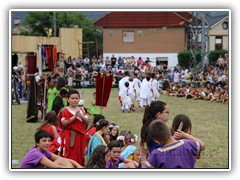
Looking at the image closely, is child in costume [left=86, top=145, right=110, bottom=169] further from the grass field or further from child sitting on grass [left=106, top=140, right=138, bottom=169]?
the grass field

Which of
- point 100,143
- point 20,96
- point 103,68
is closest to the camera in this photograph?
point 100,143

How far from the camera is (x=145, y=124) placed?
603 centimetres

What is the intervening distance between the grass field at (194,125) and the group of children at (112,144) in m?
1.11

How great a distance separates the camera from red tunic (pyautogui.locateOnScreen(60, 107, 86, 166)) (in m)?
7.89

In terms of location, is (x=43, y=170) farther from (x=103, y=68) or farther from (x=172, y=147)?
(x=103, y=68)

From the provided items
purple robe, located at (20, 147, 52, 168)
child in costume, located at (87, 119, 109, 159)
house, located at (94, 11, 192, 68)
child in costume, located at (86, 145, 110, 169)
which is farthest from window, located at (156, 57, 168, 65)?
purple robe, located at (20, 147, 52, 168)

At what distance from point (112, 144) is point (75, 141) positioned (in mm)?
1214

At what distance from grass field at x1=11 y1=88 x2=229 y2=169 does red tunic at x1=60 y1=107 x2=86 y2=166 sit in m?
1.10

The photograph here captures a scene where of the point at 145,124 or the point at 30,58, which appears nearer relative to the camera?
the point at 145,124

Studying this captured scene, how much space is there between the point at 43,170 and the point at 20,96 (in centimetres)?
1579

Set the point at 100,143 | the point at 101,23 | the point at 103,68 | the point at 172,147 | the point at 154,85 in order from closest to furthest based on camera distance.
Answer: the point at 172,147, the point at 100,143, the point at 154,85, the point at 101,23, the point at 103,68

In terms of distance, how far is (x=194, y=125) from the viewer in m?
15.1

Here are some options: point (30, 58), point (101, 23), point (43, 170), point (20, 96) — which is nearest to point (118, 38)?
point (101, 23)

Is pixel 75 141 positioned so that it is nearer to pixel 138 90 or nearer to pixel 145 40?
pixel 138 90
